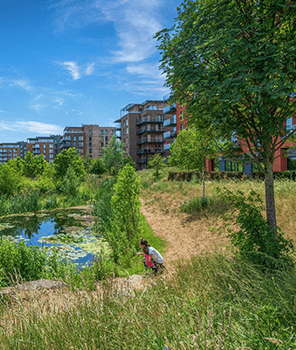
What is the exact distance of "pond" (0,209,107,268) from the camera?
9.20m

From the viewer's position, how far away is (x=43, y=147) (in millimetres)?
122312

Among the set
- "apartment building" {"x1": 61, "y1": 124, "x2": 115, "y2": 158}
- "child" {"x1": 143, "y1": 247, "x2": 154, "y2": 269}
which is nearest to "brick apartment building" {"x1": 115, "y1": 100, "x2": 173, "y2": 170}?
"apartment building" {"x1": 61, "y1": 124, "x2": 115, "y2": 158}

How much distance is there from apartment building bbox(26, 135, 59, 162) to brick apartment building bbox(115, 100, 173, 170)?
196 feet

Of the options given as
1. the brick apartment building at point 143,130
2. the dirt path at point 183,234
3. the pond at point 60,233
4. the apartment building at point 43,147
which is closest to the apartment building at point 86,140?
the brick apartment building at point 143,130

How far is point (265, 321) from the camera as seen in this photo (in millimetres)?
2422

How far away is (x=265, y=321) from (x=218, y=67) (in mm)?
4064

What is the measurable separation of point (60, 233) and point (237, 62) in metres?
10.9

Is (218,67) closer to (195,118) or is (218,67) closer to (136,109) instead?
(195,118)

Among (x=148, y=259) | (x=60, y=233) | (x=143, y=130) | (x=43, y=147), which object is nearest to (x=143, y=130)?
(x=143, y=130)

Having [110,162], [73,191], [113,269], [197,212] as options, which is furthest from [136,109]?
[113,269]

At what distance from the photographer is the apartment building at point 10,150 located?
139938mm

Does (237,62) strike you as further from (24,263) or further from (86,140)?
(86,140)

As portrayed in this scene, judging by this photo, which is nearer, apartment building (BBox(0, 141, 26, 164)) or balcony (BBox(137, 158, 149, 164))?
balcony (BBox(137, 158, 149, 164))

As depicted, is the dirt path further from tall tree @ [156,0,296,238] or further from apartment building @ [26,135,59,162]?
apartment building @ [26,135,59,162]
